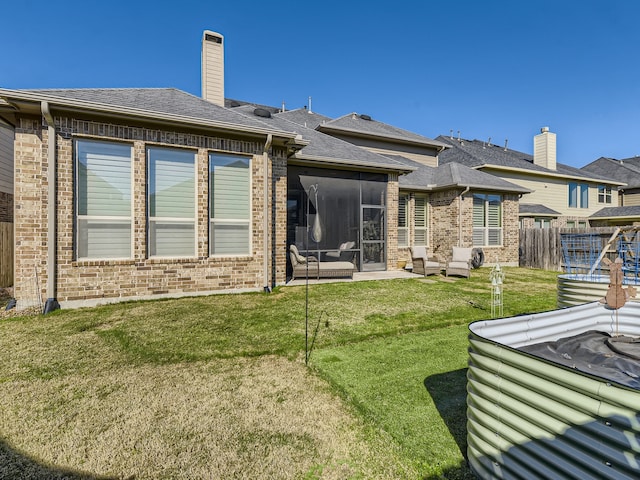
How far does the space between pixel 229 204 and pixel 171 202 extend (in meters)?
1.27

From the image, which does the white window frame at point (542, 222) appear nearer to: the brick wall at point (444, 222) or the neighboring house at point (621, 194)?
the neighboring house at point (621, 194)

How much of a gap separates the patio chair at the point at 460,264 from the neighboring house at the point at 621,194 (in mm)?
14449

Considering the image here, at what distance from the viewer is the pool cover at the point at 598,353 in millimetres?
1850

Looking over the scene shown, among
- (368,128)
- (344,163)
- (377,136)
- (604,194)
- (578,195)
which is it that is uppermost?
(368,128)

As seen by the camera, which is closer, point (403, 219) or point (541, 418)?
point (541, 418)

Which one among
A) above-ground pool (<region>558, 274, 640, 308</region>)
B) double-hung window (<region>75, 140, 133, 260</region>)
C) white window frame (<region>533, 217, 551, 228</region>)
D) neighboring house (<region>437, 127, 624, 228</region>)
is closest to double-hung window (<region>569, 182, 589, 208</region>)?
neighboring house (<region>437, 127, 624, 228</region>)

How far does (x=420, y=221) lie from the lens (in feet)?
46.3

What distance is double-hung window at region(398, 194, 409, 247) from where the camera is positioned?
1345cm

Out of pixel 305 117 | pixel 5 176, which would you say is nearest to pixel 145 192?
pixel 5 176

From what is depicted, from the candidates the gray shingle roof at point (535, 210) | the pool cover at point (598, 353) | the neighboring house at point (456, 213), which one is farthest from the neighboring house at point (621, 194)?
the pool cover at point (598, 353)

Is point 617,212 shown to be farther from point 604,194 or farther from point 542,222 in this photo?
point 542,222

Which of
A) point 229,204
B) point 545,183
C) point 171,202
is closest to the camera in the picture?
point 171,202

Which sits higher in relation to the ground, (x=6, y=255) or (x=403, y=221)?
(x=403, y=221)

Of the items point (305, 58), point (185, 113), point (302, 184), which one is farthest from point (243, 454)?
point (305, 58)
